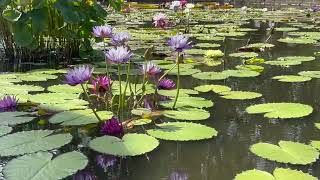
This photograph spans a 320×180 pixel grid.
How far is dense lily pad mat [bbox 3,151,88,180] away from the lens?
59.4 inches

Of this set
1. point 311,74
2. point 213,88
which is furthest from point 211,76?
point 311,74

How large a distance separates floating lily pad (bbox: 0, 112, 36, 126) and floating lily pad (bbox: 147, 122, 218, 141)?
68 centimetres

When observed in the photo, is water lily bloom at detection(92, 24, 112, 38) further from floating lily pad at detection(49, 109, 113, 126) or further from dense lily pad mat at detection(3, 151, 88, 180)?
dense lily pad mat at detection(3, 151, 88, 180)

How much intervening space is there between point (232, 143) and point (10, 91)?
5.18 ft

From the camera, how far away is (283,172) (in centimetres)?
153

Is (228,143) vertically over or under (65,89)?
under

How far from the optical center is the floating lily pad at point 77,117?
212 centimetres

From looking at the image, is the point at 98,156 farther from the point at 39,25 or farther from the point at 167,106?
the point at 39,25

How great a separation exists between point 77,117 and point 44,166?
622 mm

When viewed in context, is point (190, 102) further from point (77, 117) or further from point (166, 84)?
point (77, 117)

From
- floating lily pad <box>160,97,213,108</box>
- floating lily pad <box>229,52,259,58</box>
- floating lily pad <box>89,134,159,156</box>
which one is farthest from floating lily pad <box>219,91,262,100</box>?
floating lily pad <box>229,52,259,58</box>

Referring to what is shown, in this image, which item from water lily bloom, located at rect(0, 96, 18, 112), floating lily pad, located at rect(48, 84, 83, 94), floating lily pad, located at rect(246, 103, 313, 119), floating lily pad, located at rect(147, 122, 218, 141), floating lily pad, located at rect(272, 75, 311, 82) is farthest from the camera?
floating lily pad, located at rect(272, 75, 311, 82)

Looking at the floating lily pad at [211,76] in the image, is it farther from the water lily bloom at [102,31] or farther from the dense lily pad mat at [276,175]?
the dense lily pad mat at [276,175]

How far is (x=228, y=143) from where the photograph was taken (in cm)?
192
